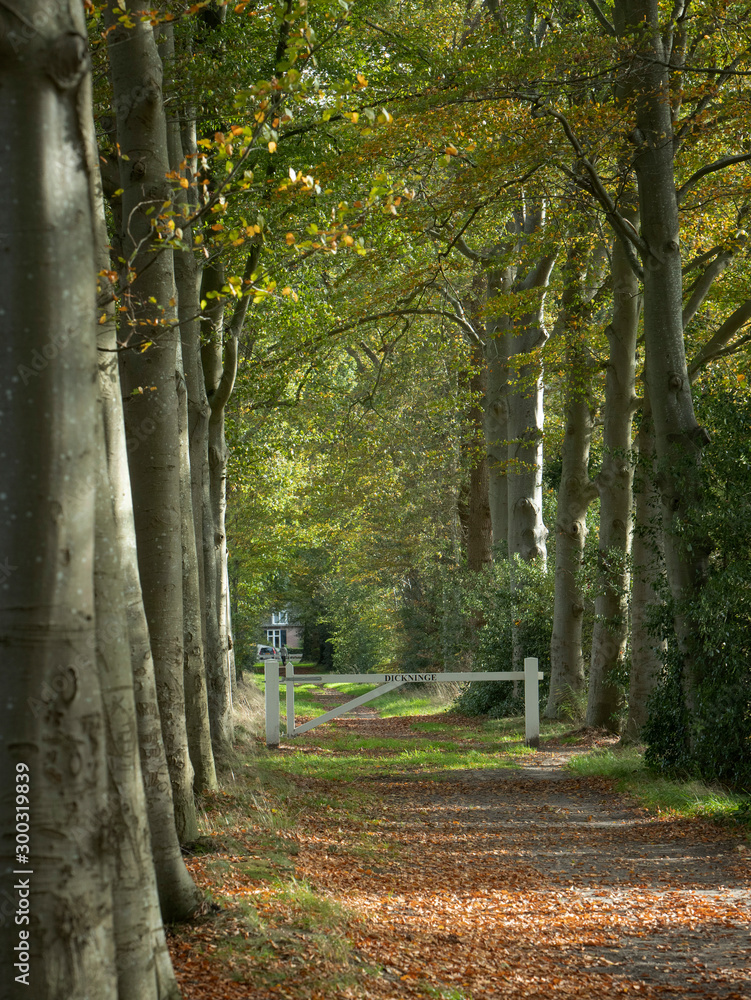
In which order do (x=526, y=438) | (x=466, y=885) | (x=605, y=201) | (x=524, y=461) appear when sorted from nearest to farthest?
(x=466, y=885) < (x=605, y=201) < (x=526, y=438) < (x=524, y=461)

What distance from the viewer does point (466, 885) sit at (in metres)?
6.78

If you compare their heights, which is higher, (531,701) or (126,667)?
(126,667)

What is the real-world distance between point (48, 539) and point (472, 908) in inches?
184

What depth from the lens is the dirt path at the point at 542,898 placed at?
187 inches

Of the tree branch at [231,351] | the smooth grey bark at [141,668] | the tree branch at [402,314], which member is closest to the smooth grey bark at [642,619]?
the tree branch at [402,314]

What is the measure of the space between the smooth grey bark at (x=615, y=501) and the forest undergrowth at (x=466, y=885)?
6.09 ft

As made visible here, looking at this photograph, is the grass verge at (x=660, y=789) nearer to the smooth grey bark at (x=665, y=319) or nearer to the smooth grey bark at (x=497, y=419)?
the smooth grey bark at (x=665, y=319)

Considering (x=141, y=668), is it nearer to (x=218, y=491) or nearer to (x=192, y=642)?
(x=192, y=642)

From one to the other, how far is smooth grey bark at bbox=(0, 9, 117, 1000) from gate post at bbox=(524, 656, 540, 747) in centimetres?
1187

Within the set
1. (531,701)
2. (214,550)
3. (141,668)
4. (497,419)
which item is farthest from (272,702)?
(141,668)

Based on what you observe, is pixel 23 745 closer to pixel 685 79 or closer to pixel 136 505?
pixel 136 505

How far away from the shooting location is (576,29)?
37.9 feet

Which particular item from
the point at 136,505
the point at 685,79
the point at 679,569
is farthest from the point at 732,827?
the point at 685,79

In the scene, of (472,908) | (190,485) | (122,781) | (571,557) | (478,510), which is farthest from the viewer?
(478,510)
